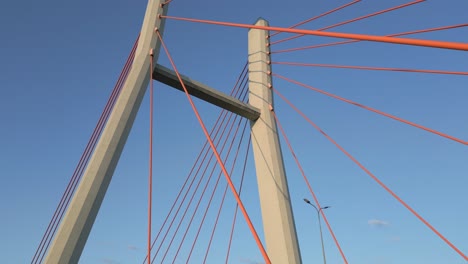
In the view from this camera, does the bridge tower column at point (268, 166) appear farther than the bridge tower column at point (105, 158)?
Yes

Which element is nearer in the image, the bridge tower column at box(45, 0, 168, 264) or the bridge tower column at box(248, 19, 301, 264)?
the bridge tower column at box(45, 0, 168, 264)

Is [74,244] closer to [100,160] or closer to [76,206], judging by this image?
[76,206]

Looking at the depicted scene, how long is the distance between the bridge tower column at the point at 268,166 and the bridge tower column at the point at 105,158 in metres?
2.42

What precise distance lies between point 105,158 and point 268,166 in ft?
10.7

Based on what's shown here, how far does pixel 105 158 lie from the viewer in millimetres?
6652

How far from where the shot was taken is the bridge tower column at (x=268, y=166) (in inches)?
310

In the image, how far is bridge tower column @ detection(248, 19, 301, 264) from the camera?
25.8 feet

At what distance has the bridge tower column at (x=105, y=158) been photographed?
589cm

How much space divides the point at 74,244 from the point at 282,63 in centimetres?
609

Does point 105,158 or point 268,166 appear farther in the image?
point 268,166

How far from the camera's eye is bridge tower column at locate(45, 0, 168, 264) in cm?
589

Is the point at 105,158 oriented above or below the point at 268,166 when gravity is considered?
below

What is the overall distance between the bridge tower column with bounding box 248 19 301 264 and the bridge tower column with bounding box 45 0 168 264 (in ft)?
7.93

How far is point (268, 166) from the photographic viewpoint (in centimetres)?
852
